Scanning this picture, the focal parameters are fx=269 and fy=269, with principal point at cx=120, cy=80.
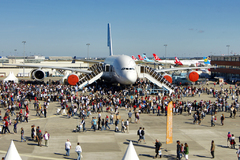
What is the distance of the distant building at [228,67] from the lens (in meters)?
63.0

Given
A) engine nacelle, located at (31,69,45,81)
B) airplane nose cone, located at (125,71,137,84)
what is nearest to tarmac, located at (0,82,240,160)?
airplane nose cone, located at (125,71,137,84)

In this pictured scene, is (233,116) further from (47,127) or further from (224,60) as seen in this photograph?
(224,60)

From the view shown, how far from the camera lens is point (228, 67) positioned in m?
66.5

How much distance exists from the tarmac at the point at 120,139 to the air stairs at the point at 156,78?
14.5m

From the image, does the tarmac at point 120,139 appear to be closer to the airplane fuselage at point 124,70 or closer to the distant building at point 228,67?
the airplane fuselage at point 124,70

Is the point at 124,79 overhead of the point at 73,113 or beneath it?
overhead

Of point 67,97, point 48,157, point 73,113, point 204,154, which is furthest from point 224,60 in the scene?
point 48,157

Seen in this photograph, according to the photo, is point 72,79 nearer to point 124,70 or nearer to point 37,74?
point 124,70

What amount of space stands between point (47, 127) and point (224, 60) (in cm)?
5676

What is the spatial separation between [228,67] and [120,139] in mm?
54287

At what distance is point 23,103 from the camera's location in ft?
109

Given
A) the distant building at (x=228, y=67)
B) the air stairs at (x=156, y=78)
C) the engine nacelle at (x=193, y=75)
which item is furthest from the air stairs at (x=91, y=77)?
the distant building at (x=228, y=67)

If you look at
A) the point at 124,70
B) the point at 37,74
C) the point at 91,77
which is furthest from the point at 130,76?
the point at 37,74

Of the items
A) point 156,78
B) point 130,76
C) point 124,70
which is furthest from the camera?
point 156,78
